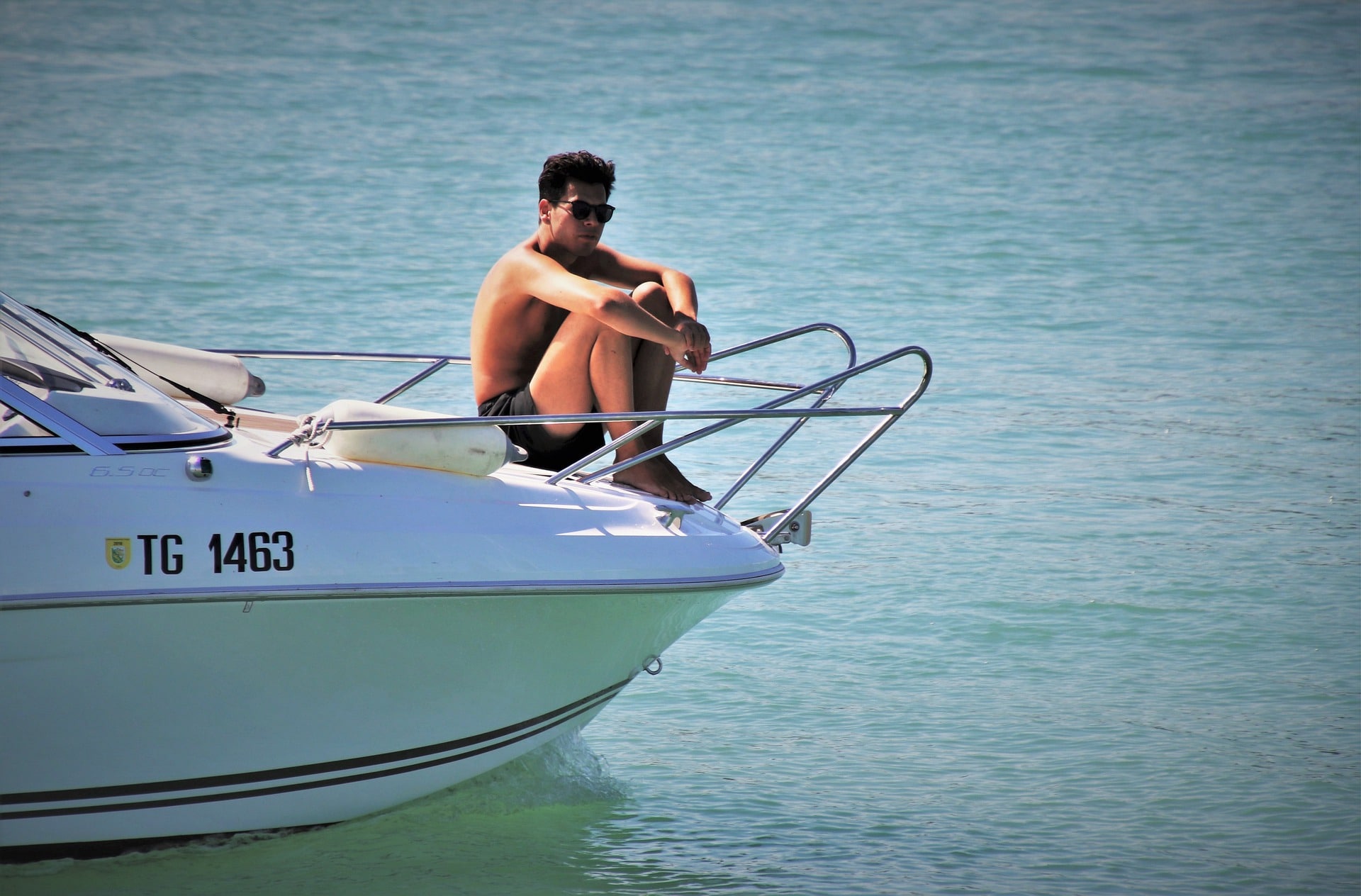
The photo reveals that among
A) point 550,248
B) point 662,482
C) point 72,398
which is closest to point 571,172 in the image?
point 550,248

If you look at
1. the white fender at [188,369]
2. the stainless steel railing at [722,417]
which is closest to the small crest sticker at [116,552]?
the stainless steel railing at [722,417]

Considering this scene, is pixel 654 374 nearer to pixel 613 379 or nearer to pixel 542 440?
pixel 613 379

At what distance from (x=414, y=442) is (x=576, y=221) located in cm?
90

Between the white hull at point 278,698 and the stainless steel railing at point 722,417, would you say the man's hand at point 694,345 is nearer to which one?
the stainless steel railing at point 722,417

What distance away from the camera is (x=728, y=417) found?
353 centimetres

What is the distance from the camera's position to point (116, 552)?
120 inches

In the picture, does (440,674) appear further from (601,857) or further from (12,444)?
(12,444)

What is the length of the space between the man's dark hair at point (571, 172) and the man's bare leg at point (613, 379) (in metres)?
0.33

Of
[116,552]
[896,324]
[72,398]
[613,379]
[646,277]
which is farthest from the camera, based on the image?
[896,324]

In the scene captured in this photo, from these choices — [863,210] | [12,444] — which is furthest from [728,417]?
[863,210]

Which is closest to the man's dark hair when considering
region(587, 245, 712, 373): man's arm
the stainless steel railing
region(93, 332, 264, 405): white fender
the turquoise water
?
region(587, 245, 712, 373): man's arm

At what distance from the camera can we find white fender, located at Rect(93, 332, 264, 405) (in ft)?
12.7

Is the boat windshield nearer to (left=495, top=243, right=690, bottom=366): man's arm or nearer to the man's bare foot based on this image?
(left=495, top=243, right=690, bottom=366): man's arm

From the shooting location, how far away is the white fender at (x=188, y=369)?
3877mm
